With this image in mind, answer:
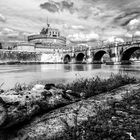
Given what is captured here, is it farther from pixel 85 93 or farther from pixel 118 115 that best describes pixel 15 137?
pixel 85 93

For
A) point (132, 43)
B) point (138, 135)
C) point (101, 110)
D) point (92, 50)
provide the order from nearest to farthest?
point (138, 135)
point (101, 110)
point (132, 43)
point (92, 50)

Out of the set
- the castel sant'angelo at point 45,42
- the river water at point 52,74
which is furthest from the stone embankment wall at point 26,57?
the river water at point 52,74

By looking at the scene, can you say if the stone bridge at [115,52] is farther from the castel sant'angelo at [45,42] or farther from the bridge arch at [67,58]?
the castel sant'angelo at [45,42]

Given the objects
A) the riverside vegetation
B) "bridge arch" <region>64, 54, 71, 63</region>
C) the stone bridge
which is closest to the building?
"bridge arch" <region>64, 54, 71, 63</region>

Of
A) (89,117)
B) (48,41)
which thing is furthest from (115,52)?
(48,41)

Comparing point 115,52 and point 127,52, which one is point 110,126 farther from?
point 115,52

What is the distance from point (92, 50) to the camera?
210 ft

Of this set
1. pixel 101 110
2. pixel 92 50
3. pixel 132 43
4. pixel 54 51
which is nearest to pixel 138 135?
pixel 101 110

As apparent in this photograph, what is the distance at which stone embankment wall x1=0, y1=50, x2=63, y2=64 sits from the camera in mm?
72188

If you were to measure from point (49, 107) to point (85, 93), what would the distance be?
6.10ft

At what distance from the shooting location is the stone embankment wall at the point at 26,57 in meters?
72.2

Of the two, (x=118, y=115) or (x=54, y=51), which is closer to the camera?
(x=118, y=115)

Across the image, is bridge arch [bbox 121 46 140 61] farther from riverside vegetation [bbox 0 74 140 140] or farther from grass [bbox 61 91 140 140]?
grass [bbox 61 91 140 140]

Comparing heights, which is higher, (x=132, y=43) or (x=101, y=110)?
(x=132, y=43)
